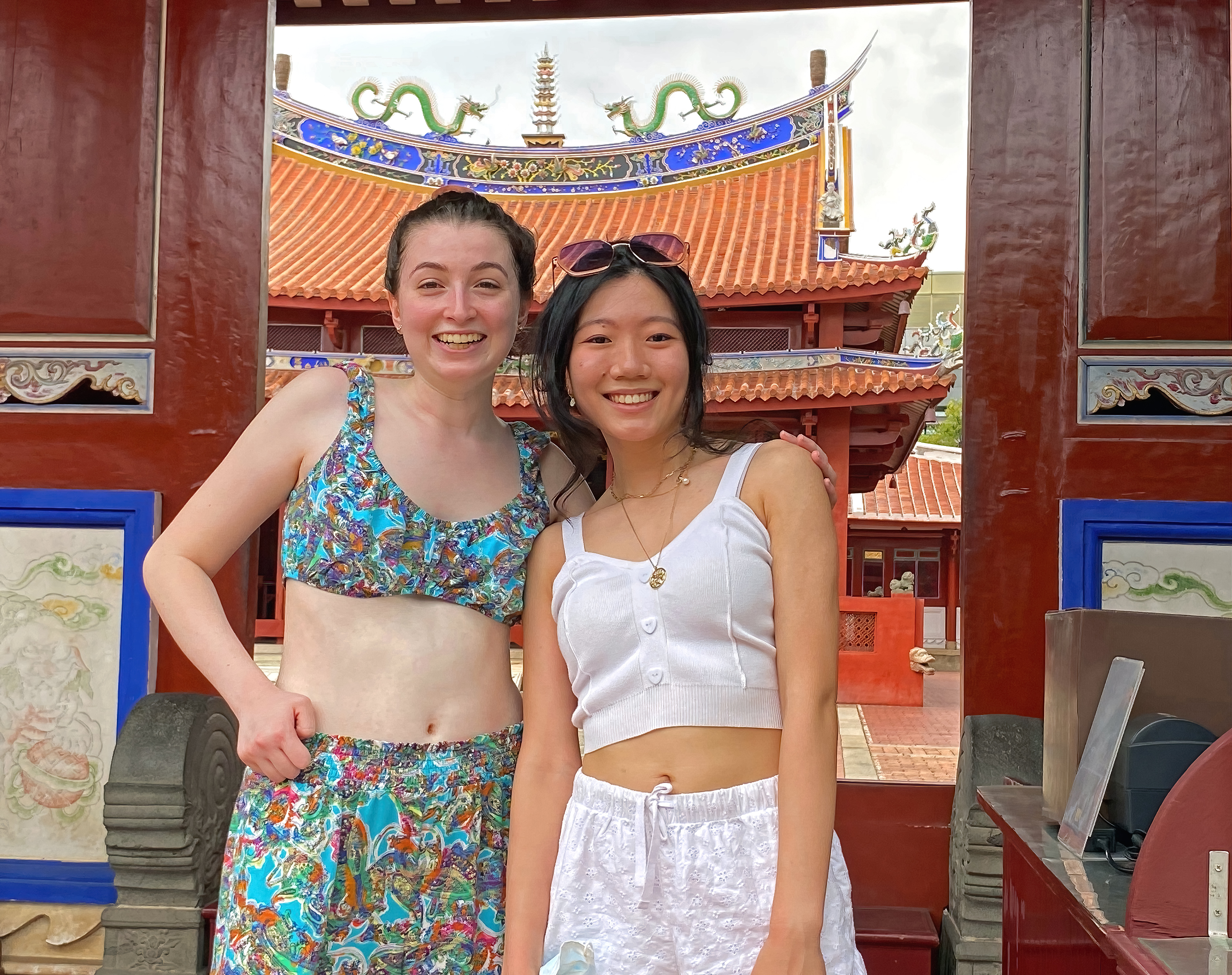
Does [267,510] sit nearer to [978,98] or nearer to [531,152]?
[978,98]

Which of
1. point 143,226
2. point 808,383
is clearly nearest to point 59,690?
point 143,226

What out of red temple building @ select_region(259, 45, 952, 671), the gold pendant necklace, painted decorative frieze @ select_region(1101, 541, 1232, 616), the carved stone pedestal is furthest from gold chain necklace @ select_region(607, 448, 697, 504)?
red temple building @ select_region(259, 45, 952, 671)

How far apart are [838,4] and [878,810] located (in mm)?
2350

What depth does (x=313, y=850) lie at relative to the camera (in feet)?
6.03

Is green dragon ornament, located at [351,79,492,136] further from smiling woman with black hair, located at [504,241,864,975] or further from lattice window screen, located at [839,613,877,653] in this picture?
smiling woman with black hair, located at [504,241,864,975]

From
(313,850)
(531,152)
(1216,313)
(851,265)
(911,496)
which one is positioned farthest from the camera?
(911,496)

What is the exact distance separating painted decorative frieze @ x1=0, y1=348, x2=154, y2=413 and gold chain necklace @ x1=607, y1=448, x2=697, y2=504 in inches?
79.2

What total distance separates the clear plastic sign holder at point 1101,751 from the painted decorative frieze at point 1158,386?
1.65 m

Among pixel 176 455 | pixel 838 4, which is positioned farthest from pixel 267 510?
pixel 838 4

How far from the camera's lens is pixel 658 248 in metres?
1.86

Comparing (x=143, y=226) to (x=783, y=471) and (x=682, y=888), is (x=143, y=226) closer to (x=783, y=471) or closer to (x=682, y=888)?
(x=783, y=471)

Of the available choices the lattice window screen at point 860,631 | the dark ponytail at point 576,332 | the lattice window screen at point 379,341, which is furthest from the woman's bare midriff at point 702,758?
the lattice window screen at point 379,341

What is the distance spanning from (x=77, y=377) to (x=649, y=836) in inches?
97.0

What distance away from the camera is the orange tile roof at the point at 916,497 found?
1853 cm
